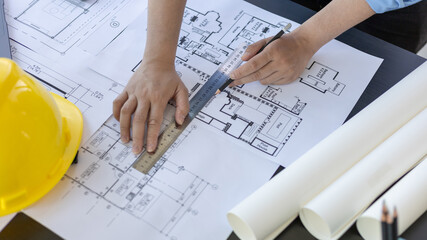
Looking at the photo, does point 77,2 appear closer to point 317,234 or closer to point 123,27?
point 123,27

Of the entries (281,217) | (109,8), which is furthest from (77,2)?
(281,217)

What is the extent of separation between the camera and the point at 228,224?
2.71 ft

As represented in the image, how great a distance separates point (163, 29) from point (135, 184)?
0.37 meters

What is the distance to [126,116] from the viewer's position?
0.96 meters

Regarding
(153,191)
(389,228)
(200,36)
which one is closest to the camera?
(389,228)

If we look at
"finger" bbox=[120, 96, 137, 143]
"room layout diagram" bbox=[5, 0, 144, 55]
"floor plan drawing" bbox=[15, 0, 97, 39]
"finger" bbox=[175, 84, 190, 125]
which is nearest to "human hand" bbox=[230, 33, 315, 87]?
"finger" bbox=[175, 84, 190, 125]

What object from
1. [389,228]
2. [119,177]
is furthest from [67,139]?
[389,228]

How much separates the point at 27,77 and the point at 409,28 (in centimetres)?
98

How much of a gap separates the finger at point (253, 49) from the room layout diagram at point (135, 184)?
10.1 inches

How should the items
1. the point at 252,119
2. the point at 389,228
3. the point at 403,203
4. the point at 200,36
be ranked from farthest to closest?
the point at 200,36 → the point at 252,119 → the point at 403,203 → the point at 389,228

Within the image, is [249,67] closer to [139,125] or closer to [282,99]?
[282,99]

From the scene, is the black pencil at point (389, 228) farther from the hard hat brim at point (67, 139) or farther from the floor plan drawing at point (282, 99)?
the hard hat brim at point (67, 139)

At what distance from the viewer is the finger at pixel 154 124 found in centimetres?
92

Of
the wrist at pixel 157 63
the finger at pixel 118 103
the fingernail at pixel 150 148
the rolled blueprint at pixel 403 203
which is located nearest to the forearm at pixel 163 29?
the wrist at pixel 157 63
